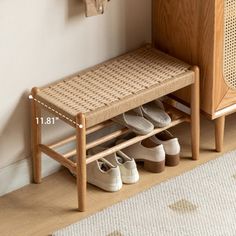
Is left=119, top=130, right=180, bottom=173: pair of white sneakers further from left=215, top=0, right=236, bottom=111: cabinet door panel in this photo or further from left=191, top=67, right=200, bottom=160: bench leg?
left=215, top=0, right=236, bottom=111: cabinet door panel

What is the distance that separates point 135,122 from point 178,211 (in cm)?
42

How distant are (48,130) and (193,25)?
0.71 m

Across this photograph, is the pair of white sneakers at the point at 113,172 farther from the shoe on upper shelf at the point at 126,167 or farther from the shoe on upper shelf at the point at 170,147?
the shoe on upper shelf at the point at 170,147

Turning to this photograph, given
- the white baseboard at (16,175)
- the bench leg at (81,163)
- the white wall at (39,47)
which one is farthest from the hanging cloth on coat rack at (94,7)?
the white baseboard at (16,175)

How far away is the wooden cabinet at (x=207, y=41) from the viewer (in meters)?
3.21

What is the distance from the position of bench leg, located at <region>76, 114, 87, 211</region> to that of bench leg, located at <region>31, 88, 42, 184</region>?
269 mm

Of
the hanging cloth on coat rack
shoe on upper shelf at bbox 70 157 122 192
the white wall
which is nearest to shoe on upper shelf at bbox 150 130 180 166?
shoe on upper shelf at bbox 70 157 122 192

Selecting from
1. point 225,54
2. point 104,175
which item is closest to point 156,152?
point 104,175

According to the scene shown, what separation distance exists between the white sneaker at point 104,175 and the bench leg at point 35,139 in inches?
8.0

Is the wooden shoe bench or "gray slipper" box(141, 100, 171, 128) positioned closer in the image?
the wooden shoe bench

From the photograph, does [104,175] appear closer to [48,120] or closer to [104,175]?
[104,175]

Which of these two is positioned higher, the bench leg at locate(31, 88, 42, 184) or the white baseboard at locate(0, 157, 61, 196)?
the bench leg at locate(31, 88, 42, 184)

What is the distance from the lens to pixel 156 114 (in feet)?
11.0

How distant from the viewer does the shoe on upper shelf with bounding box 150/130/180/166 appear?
133 inches
